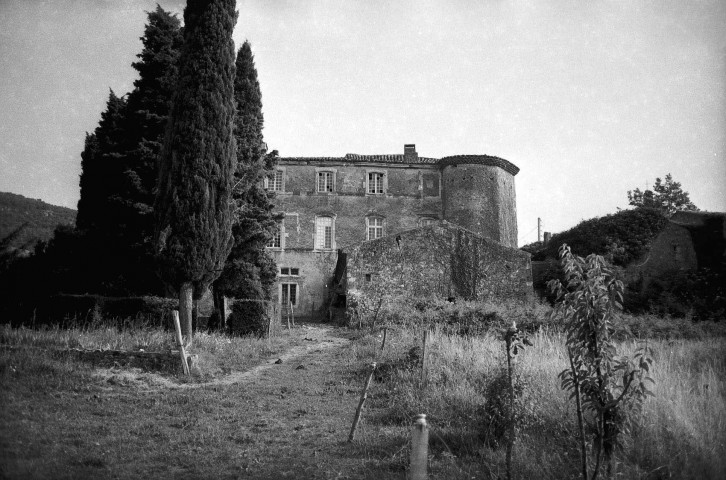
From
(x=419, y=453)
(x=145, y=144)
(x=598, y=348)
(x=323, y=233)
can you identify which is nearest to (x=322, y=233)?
(x=323, y=233)

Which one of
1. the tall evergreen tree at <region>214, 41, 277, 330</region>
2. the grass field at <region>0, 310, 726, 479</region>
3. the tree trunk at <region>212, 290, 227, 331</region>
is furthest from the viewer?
the tall evergreen tree at <region>214, 41, 277, 330</region>

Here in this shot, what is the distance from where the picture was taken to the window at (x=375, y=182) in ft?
103

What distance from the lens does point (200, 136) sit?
40.6ft

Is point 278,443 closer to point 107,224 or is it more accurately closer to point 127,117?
point 107,224

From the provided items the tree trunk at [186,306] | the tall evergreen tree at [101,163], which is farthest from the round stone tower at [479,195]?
the tree trunk at [186,306]

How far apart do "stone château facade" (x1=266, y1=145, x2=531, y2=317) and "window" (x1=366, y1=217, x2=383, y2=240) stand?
0.21 ft

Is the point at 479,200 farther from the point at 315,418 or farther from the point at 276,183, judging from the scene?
the point at 315,418

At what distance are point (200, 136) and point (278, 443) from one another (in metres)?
8.68

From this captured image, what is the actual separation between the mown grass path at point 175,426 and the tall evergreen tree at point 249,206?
644cm

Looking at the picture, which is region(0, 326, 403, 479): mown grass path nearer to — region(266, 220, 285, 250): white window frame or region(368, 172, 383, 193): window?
region(266, 220, 285, 250): white window frame

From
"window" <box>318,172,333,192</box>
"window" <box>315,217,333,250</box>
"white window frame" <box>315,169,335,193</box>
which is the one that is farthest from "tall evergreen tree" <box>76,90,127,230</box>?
"window" <box>315,217,333,250</box>

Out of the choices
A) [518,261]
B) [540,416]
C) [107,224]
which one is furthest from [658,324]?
[107,224]

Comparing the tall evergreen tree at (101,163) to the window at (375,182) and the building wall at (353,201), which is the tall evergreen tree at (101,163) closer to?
the building wall at (353,201)

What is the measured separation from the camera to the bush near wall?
12016 mm
